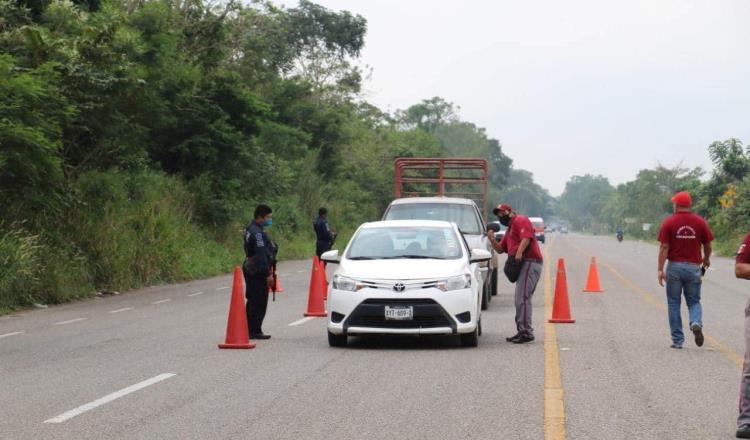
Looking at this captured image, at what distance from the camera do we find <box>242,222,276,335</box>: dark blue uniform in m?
14.4

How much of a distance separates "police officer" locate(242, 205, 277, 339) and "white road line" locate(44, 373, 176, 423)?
358 centimetres

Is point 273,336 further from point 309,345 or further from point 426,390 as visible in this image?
point 426,390

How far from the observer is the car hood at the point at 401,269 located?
13211 millimetres

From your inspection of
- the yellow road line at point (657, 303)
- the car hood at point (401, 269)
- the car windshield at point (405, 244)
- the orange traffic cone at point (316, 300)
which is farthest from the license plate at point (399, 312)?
the orange traffic cone at point (316, 300)

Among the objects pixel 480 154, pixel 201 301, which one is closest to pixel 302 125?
pixel 201 301

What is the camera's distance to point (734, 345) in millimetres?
13852

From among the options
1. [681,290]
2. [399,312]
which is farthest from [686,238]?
[399,312]

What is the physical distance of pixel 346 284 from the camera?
13.3m

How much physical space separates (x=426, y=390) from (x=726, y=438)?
290 centimetres

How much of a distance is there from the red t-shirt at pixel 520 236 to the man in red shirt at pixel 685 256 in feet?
5.51

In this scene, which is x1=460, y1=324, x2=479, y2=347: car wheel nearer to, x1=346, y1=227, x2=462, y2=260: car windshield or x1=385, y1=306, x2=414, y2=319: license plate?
x1=385, y1=306, x2=414, y2=319: license plate

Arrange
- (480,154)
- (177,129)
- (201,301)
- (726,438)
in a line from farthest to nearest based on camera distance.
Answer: (480,154) → (177,129) → (201,301) → (726,438)

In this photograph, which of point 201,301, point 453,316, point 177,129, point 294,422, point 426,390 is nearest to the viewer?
point 294,422

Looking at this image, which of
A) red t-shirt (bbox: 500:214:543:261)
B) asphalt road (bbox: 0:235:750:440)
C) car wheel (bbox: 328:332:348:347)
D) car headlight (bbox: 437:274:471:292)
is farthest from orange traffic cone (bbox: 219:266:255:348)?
red t-shirt (bbox: 500:214:543:261)
